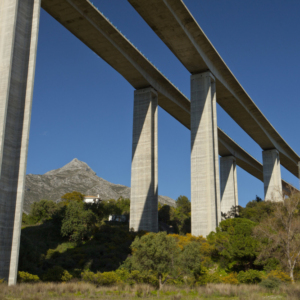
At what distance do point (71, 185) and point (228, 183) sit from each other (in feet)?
302

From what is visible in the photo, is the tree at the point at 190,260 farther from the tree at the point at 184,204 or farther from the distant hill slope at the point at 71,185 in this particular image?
the distant hill slope at the point at 71,185

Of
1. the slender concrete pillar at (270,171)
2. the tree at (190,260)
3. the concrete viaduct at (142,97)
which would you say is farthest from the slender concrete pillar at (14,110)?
the slender concrete pillar at (270,171)

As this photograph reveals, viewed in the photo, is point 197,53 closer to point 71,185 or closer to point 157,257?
point 157,257

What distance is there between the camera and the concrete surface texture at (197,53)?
3206 centimetres

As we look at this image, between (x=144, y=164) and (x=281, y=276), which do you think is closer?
(x=281, y=276)

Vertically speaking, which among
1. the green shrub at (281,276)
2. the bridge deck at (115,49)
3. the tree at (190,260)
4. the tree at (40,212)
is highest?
the bridge deck at (115,49)

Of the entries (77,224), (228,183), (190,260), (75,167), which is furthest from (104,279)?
(75,167)

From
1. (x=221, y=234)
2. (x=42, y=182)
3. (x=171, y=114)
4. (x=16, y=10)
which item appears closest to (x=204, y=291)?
(x=221, y=234)

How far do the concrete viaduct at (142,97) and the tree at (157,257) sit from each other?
6.80 m

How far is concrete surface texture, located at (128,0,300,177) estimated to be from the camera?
32062 mm

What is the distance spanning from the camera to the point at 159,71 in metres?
41.2

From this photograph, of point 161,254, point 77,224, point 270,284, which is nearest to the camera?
point 270,284

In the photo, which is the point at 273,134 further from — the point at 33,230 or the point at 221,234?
the point at 33,230

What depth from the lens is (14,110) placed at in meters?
19.4
